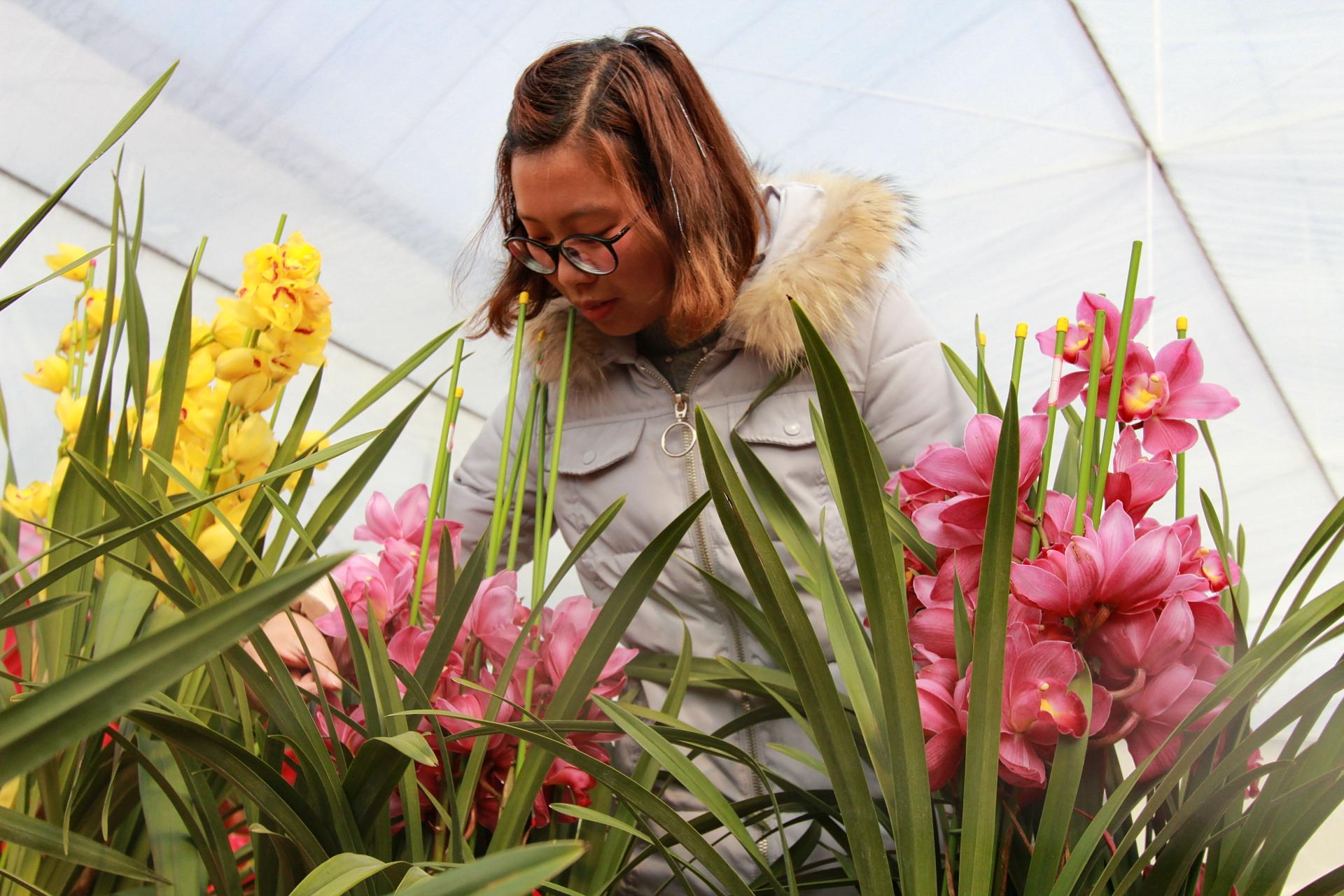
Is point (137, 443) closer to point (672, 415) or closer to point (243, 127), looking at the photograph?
point (672, 415)

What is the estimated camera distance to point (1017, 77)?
2131mm

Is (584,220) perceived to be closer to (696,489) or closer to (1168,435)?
(696,489)

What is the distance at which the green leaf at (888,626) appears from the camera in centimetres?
33

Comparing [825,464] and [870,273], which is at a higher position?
[870,273]

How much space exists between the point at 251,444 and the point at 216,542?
0.18 feet

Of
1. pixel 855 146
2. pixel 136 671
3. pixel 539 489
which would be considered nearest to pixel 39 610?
pixel 136 671

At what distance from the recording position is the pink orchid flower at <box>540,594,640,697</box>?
52 centimetres

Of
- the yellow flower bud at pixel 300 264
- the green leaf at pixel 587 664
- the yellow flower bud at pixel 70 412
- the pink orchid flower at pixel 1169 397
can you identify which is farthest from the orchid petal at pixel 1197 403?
the yellow flower bud at pixel 70 412

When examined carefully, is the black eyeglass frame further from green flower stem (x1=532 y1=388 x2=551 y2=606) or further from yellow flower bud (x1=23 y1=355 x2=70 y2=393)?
yellow flower bud (x1=23 y1=355 x2=70 y2=393)

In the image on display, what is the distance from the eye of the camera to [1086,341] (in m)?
0.48

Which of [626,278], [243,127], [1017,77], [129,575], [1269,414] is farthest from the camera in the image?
[1269,414]

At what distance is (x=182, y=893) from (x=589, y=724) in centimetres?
16

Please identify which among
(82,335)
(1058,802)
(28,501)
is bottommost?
(1058,802)

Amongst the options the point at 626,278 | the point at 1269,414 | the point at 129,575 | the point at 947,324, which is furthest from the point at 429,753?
the point at 1269,414
